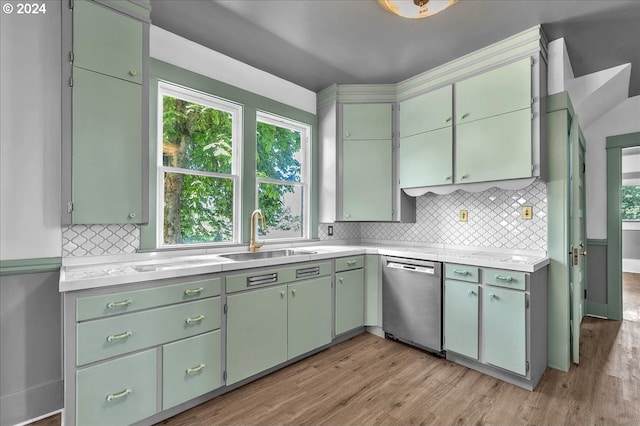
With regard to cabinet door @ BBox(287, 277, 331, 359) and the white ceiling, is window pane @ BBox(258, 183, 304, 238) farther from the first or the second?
the white ceiling

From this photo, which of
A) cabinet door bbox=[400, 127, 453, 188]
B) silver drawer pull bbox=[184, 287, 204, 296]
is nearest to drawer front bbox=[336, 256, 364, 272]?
cabinet door bbox=[400, 127, 453, 188]

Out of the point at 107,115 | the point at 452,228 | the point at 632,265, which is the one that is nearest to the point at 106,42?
the point at 107,115

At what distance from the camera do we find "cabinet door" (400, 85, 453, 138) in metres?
3.04

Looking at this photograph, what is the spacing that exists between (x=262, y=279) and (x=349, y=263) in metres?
1.06

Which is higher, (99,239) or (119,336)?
(99,239)

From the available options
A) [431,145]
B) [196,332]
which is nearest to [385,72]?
[431,145]

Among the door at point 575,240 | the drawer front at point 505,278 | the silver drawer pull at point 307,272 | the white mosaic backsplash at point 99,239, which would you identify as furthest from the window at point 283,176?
the door at point 575,240

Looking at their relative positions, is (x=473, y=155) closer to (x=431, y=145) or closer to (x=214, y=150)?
(x=431, y=145)

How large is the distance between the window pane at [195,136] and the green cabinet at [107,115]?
50 centimetres

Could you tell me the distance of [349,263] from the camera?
3.14 meters

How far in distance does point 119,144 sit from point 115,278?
894 millimetres

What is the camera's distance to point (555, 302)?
2.60 m

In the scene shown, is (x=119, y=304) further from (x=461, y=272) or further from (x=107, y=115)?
(x=461, y=272)

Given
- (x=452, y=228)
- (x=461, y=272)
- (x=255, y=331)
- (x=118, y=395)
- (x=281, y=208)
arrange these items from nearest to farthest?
(x=118, y=395)
(x=255, y=331)
(x=461, y=272)
(x=452, y=228)
(x=281, y=208)
